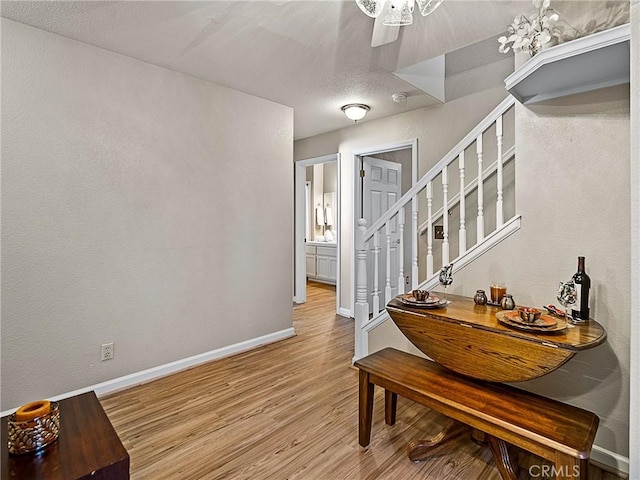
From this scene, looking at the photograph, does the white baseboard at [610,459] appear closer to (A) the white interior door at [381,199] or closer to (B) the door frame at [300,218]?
(A) the white interior door at [381,199]

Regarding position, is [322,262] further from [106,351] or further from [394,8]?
[394,8]

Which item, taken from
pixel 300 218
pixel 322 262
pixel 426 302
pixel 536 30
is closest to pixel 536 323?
pixel 426 302

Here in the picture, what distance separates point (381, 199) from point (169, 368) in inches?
129

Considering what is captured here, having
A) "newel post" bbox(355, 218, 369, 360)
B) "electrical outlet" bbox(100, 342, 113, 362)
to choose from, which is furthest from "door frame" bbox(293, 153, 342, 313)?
"electrical outlet" bbox(100, 342, 113, 362)

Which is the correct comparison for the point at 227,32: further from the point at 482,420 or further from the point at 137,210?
the point at 482,420

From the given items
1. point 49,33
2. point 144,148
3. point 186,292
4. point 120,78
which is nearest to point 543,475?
point 186,292

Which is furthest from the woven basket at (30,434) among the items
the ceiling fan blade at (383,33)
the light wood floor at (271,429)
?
the ceiling fan blade at (383,33)

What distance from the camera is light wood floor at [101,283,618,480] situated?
1.72 meters

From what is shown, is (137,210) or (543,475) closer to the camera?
(543,475)

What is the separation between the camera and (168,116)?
2750mm

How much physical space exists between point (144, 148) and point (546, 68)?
8.75ft

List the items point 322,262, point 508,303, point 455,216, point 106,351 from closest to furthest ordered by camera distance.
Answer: point 508,303 → point 106,351 → point 455,216 → point 322,262

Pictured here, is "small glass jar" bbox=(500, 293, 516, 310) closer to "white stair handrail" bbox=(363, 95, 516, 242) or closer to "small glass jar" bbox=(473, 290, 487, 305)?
"small glass jar" bbox=(473, 290, 487, 305)

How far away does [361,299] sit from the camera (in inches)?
114
